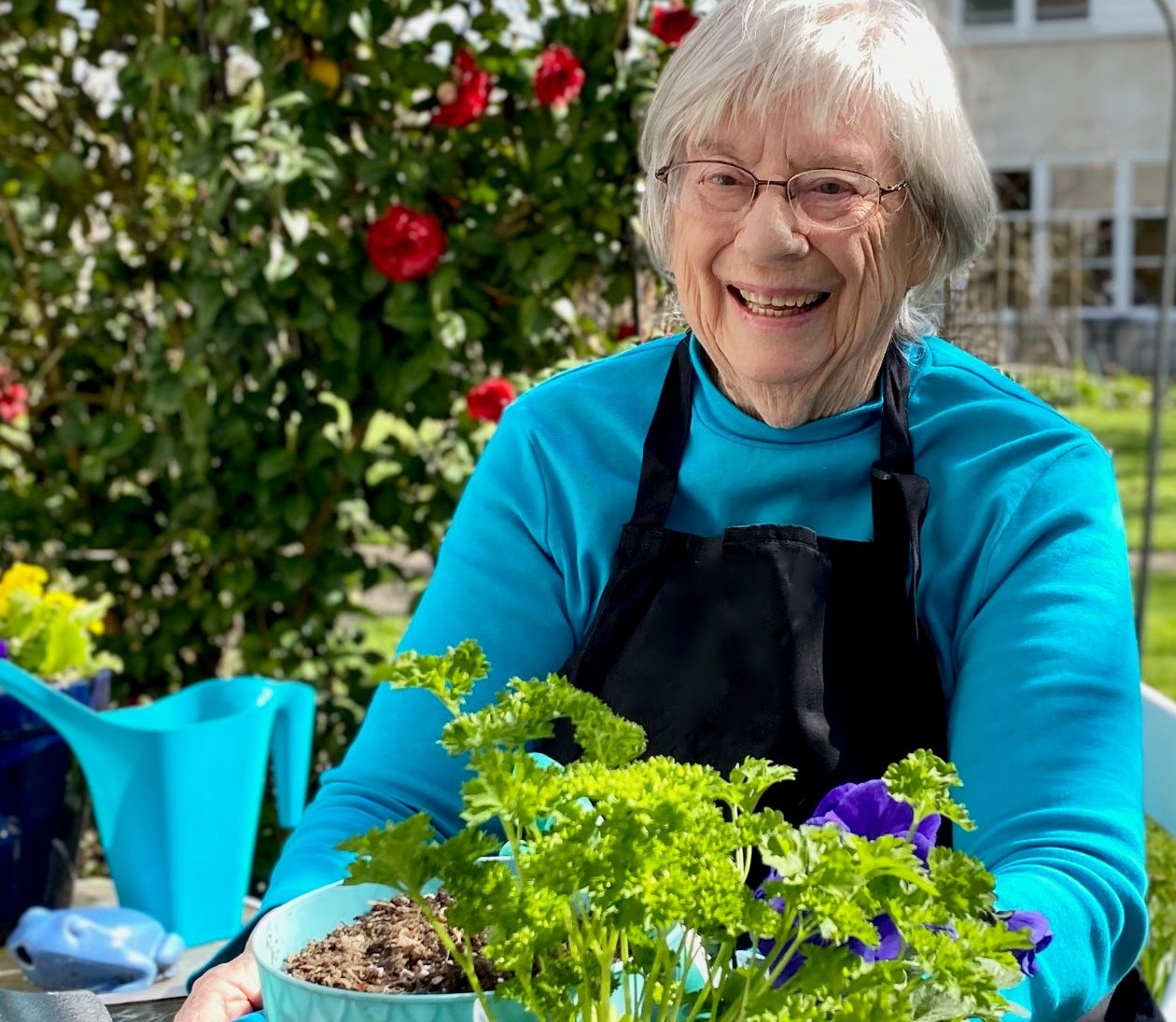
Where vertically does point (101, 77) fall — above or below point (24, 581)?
above

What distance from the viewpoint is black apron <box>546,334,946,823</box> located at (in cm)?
144

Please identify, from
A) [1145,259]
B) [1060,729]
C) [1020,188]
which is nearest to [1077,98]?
[1020,188]

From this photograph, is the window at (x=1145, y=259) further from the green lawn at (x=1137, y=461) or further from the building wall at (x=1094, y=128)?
the green lawn at (x=1137, y=461)

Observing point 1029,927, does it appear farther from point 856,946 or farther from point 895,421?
point 895,421

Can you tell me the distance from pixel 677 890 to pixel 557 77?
2.30 metres

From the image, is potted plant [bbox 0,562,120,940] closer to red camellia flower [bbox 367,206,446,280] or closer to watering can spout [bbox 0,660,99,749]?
watering can spout [bbox 0,660,99,749]

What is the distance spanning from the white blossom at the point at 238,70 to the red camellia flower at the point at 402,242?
470 mm

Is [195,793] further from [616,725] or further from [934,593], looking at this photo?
[616,725]

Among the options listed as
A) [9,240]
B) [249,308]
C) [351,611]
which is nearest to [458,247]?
[249,308]

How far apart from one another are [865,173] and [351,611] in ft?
6.44

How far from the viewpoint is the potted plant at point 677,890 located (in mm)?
703

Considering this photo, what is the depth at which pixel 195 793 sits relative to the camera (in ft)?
7.10

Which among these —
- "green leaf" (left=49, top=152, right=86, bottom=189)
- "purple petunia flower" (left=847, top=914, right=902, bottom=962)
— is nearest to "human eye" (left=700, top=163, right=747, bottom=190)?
"purple petunia flower" (left=847, top=914, right=902, bottom=962)

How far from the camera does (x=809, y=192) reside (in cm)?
150
